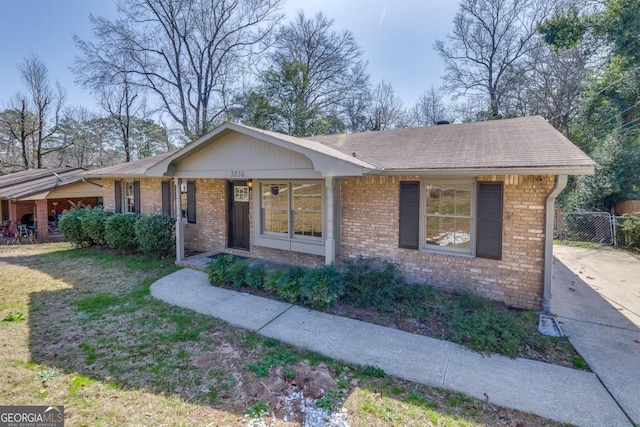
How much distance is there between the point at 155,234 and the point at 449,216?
8312 millimetres

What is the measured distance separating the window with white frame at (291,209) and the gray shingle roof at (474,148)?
1.64m

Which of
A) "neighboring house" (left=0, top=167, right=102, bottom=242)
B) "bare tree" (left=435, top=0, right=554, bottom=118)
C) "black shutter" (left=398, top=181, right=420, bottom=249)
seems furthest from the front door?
"bare tree" (left=435, top=0, right=554, bottom=118)

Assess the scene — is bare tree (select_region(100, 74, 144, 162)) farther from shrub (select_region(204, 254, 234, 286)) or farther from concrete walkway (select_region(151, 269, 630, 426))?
concrete walkway (select_region(151, 269, 630, 426))

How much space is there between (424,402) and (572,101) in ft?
73.7

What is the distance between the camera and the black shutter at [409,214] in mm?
6594

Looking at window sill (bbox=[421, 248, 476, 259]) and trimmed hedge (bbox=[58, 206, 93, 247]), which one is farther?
trimmed hedge (bbox=[58, 206, 93, 247])

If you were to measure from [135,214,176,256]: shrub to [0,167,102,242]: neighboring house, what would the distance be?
281 inches

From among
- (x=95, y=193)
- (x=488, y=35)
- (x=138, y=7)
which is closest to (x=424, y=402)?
(x=95, y=193)

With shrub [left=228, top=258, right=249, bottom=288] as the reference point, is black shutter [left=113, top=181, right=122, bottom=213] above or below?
above

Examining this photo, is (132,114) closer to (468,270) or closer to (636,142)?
(468,270)

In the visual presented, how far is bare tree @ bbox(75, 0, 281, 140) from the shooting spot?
66.9ft

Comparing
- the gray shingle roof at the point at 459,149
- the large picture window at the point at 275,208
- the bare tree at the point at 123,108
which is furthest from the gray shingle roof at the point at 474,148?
the bare tree at the point at 123,108

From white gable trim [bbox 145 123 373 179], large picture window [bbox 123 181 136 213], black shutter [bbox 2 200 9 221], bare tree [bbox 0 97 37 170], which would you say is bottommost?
black shutter [bbox 2 200 9 221]

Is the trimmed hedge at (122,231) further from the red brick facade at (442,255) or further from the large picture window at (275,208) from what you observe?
the large picture window at (275,208)
